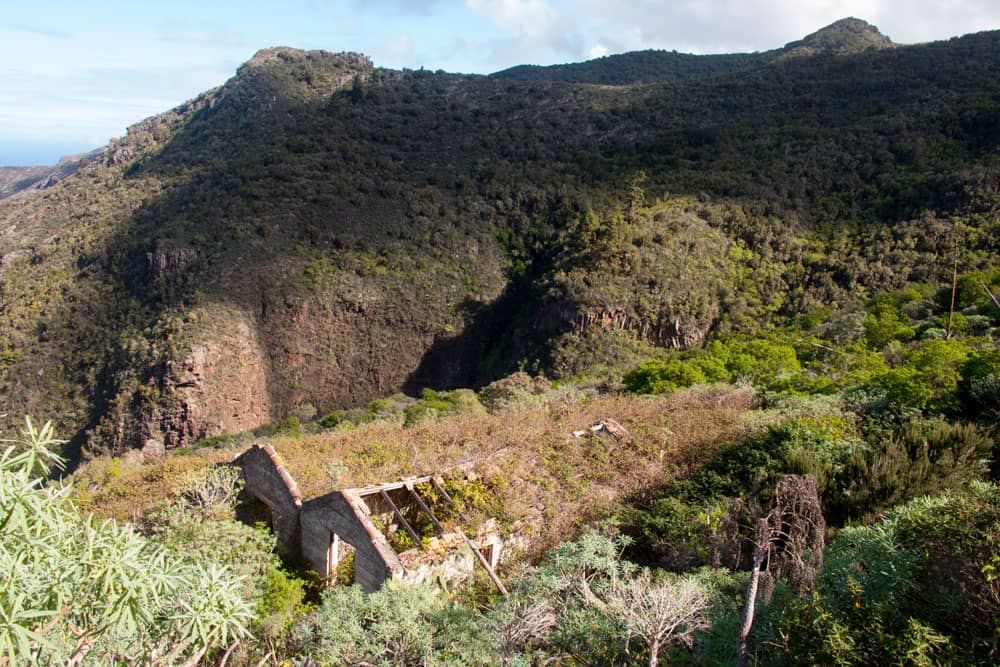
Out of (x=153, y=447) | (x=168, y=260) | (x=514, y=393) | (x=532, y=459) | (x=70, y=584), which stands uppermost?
(x=168, y=260)

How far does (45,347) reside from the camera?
3544 centimetres

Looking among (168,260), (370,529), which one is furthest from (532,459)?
(168,260)

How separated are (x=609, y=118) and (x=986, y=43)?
101ft

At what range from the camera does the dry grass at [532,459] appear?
A: 1045 centimetres

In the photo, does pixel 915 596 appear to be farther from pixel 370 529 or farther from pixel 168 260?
pixel 168 260

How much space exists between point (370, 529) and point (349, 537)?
0.63m

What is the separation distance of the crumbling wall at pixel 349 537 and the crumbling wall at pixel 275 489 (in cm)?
33

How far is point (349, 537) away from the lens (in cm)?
926

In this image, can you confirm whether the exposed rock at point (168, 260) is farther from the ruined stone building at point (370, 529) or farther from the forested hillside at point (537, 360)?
the ruined stone building at point (370, 529)

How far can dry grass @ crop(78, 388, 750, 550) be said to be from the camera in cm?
1045

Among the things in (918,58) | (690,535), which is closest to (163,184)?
(690,535)

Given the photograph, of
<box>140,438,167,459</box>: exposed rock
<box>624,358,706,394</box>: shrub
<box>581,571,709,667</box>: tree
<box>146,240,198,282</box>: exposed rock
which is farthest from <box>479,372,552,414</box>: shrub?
<box>146,240,198,282</box>: exposed rock

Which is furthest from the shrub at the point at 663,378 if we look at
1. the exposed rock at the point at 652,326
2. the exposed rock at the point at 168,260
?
the exposed rock at the point at 168,260

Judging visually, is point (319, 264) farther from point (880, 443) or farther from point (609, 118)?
point (880, 443)
